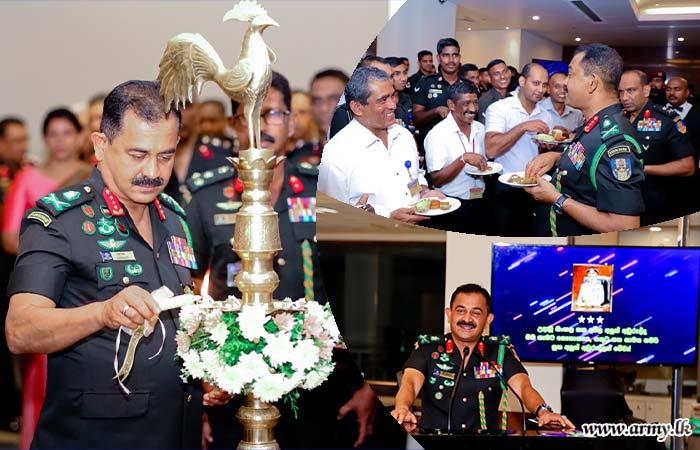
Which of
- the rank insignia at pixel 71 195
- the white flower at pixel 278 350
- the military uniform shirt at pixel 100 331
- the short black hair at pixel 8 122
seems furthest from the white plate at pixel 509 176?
the short black hair at pixel 8 122

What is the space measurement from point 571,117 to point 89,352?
5.09ft

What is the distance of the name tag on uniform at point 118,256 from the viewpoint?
2886mm

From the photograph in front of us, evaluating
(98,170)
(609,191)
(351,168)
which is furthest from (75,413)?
(609,191)

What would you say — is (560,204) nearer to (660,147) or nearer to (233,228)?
(660,147)

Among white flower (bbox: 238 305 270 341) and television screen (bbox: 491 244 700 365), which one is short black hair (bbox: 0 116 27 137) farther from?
television screen (bbox: 491 244 700 365)

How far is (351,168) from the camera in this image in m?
3.01

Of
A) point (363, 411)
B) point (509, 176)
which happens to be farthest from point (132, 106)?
point (363, 411)

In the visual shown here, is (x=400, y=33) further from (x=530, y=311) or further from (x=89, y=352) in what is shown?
(x=89, y=352)

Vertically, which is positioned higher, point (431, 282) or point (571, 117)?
point (571, 117)

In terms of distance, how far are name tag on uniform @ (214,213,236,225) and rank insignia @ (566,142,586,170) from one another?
1229 mm

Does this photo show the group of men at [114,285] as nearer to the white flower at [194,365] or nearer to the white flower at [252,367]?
the white flower at [194,365]

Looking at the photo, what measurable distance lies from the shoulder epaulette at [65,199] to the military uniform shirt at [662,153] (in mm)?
1596

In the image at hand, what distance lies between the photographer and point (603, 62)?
114 inches

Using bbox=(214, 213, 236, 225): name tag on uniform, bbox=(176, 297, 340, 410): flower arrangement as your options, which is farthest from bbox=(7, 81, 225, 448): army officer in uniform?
bbox=(214, 213, 236, 225): name tag on uniform
